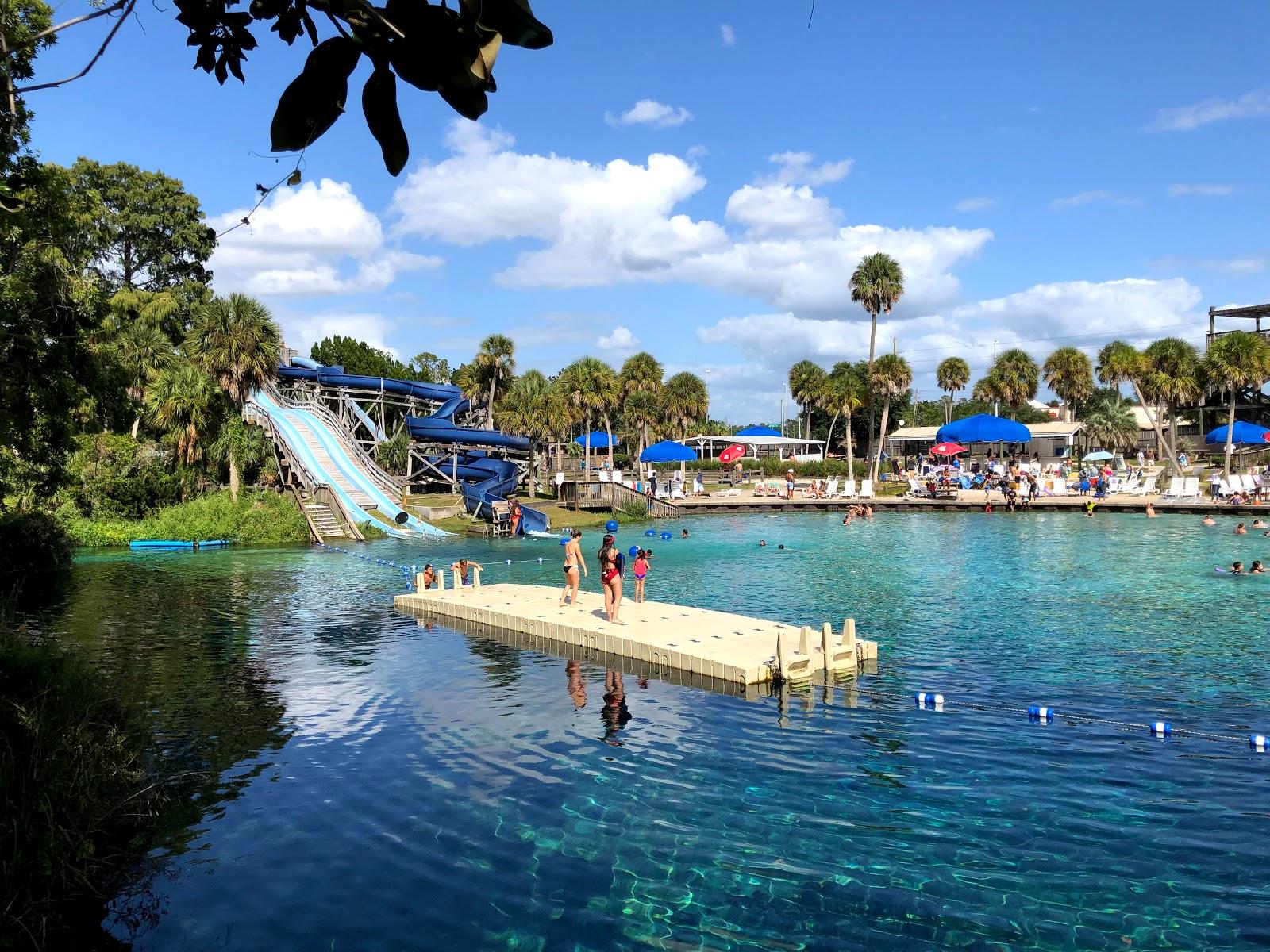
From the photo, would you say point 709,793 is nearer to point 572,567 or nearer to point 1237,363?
point 572,567

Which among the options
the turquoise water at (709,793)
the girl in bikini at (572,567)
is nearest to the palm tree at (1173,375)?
the turquoise water at (709,793)

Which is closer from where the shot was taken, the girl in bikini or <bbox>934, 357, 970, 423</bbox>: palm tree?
the girl in bikini

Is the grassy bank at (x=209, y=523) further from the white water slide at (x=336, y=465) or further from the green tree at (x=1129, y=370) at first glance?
the green tree at (x=1129, y=370)

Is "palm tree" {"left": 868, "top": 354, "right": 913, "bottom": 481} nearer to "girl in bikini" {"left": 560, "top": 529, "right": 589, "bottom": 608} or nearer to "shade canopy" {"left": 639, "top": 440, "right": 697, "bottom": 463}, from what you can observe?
"shade canopy" {"left": 639, "top": 440, "right": 697, "bottom": 463}

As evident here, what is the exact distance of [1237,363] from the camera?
172 feet

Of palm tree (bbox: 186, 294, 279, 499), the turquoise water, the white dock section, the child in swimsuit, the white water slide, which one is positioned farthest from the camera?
the white water slide

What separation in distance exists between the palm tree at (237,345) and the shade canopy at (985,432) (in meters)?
38.4

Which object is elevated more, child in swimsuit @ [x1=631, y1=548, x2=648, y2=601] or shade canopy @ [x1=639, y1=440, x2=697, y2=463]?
shade canopy @ [x1=639, y1=440, x2=697, y2=463]

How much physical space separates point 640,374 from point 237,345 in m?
35.4

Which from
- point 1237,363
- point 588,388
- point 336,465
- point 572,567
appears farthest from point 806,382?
point 572,567

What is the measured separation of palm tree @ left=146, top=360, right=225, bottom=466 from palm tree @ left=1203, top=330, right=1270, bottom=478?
51883 millimetres

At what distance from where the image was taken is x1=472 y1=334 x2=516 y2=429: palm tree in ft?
178

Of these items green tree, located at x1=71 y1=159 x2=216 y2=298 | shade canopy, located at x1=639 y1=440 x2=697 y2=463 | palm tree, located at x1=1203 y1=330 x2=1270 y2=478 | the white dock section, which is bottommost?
the white dock section

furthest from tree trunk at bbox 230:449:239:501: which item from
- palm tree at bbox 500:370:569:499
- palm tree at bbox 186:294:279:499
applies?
palm tree at bbox 500:370:569:499
